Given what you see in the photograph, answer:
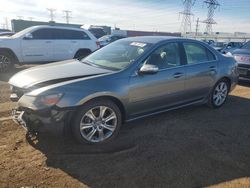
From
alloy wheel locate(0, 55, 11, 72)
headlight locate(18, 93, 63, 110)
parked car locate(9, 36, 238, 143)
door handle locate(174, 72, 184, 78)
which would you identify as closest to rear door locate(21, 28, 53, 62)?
alloy wheel locate(0, 55, 11, 72)

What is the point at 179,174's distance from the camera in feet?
11.1

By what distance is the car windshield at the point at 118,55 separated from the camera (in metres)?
4.57

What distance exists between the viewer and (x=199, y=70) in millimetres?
5473

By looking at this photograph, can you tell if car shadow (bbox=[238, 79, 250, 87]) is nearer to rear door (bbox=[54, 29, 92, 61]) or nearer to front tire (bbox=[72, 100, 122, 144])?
front tire (bbox=[72, 100, 122, 144])

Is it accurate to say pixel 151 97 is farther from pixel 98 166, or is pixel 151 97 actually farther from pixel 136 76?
pixel 98 166

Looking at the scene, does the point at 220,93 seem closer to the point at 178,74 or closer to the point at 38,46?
the point at 178,74

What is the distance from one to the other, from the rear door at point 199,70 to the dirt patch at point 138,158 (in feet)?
2.46

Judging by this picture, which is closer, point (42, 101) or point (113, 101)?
point (42, 101)

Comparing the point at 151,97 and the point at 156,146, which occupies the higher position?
the point at 151,97

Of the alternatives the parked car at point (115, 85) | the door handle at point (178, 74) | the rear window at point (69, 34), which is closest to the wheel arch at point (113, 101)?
the parked car at point (115, 85)

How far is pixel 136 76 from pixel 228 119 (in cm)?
239

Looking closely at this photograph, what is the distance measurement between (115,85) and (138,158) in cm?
114

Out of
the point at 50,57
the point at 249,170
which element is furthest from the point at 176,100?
the point at 50,57

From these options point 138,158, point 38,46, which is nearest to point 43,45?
point 38,46
